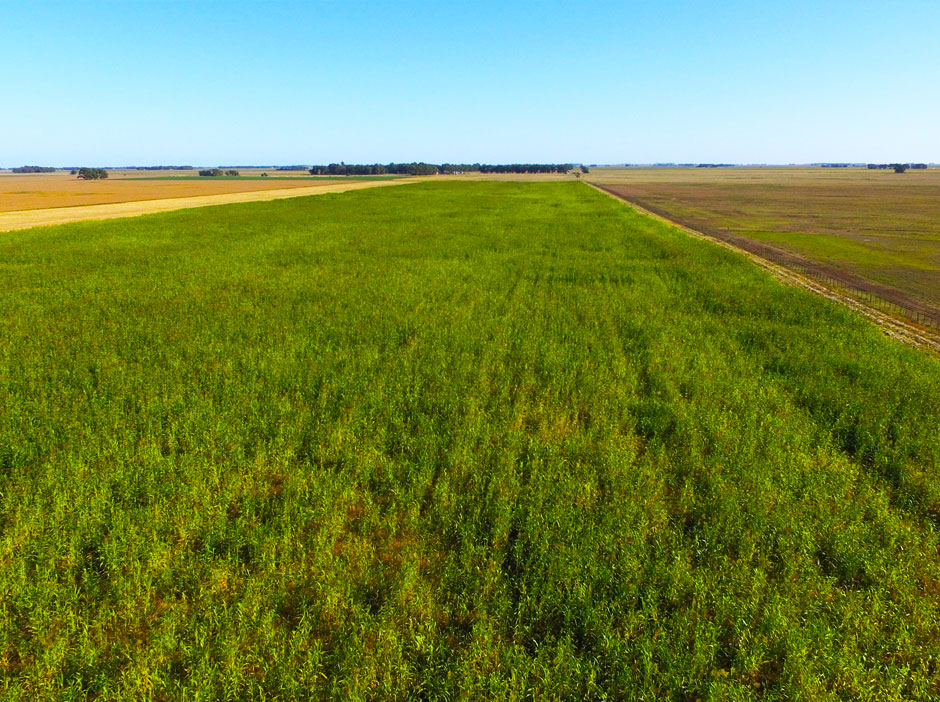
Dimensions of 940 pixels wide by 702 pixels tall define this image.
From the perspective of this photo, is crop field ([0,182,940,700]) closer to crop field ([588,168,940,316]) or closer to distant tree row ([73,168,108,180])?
crop field ([588,168,940,316])

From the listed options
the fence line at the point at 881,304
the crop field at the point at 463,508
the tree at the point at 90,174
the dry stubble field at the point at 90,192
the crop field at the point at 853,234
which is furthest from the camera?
the tree at the point at 90,174

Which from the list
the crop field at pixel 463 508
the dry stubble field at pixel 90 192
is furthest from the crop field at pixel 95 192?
the crop field at pixel 463 508

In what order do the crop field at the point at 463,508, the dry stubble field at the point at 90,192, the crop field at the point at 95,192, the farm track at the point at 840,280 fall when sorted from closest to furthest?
the crop field at the point at 463,508
the farm track at the point at 840,280
the dry stubble field at the point at 90,192
the crop field at the point at 95,192

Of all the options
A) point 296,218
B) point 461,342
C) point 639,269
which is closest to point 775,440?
point 461,342

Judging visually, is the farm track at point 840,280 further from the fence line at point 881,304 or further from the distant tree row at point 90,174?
the distant tree row at point 90,174

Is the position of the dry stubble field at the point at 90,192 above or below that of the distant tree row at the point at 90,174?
below

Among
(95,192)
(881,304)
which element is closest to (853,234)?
(881,304)
